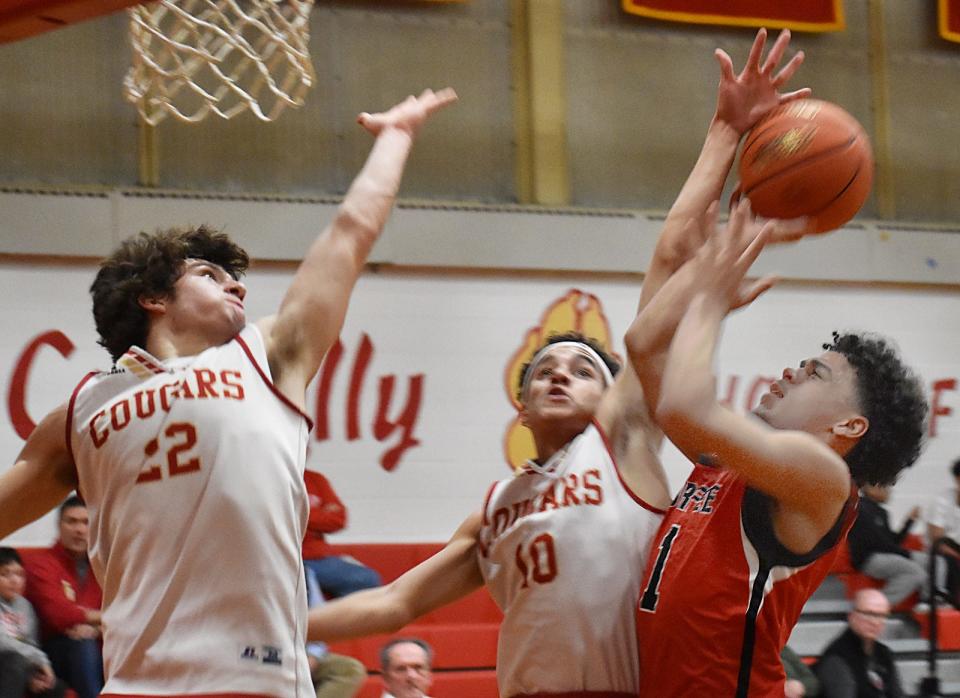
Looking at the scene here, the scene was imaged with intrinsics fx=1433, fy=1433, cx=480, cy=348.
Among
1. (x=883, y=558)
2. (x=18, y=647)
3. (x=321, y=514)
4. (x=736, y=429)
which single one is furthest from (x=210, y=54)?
(x=883, y=558)

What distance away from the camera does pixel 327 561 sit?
697 cm

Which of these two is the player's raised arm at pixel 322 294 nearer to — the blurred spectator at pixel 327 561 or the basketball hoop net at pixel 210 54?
the basketball hoop net at pixel 210 54

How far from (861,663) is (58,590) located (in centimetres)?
380

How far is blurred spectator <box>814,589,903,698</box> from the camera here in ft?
22.7

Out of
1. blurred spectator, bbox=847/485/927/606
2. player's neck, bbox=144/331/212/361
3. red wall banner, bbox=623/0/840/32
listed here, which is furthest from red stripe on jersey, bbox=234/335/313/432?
red wall banner, bbox=623/0/840/32

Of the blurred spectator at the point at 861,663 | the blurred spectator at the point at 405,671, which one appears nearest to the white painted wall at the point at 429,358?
the blurred spectator at the point at 861,663

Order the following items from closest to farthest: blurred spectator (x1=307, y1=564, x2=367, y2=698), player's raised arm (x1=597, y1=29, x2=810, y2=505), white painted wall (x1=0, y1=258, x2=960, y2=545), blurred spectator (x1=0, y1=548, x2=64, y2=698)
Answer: player's raised arm (x1=597, y1=29, x2=810, y2=505) < blurred spectator (x1=0, y1=548, x2=64, y2=698) < blurred spectator (x1=307, y1=564, x2=367, y2=698) < white painted wall (x1=0, y1=258, x2=960, y2=545)

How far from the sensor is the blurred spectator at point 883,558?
8.23 m

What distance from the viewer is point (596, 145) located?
32.4 feet

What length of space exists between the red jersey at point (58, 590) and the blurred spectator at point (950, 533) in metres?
4.39

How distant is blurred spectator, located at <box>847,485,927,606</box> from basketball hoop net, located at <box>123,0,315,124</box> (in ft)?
13.2

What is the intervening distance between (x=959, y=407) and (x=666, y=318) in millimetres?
7493

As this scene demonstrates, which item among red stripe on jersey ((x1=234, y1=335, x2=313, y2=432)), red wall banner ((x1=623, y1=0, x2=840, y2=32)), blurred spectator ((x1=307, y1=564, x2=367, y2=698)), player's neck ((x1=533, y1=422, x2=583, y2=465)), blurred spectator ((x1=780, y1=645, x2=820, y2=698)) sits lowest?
blurred spectator ((x1=780, y1=645, x2=820, y2=698))

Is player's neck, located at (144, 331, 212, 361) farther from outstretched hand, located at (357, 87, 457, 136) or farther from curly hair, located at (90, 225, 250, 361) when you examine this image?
outstretched hand, located at (357, 87, 457, 136)
